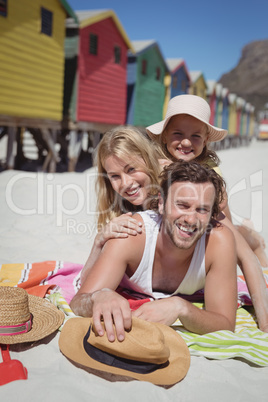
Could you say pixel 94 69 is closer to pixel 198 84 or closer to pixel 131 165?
pixel 131 165

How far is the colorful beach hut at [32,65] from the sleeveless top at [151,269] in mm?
7812

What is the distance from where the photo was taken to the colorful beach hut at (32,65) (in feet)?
29.9

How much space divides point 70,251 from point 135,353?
8.75ft

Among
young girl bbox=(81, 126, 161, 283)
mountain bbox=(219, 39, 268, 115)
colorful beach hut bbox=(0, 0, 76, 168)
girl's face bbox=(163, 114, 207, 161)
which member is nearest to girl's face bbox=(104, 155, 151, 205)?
young girl bbox=(81, 126, 161, 283)

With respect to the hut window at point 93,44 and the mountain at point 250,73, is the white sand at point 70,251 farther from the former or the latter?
the mountain at point 250,73

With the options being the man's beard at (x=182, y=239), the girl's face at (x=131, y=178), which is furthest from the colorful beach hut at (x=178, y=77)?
the man's beard at (x=182, y=239)

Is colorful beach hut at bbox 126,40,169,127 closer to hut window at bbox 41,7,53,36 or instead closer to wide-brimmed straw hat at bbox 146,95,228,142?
hut window at bbox 41,7,53,36

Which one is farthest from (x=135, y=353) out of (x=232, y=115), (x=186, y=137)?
(x=232, y=115)

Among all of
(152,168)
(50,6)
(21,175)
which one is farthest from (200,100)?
(50,6)

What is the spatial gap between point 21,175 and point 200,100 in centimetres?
668

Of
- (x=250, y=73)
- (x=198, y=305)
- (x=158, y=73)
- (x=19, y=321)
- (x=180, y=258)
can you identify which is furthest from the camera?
(x=250, y=73)

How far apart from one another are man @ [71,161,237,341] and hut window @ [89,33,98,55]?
10.9 m

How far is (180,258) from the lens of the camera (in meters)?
2.50

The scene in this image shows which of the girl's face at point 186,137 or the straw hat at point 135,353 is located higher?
the girl's face at point 186,137
